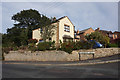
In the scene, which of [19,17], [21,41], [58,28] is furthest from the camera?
[19,17]

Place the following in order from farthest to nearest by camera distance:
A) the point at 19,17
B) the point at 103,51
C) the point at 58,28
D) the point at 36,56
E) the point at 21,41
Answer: the point at 19,17 < the point at 21,41 < the point at 58,28 < the point at 36,56 < the point at 103,51

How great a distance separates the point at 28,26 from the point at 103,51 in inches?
1246

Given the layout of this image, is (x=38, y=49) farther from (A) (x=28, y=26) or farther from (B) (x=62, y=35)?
(A) (x=28, y=26)

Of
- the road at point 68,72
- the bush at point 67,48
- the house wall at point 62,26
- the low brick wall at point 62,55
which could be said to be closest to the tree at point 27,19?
the house wall at point 62,26

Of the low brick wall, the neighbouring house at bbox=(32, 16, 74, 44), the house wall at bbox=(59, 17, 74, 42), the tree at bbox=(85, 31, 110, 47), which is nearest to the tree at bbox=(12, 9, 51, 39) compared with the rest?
the neighbouring house at bbox=(32, 16, 74, 44)

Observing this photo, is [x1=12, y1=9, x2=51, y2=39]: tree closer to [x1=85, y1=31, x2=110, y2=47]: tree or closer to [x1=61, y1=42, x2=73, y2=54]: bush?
[x1=61, y1=42, x2=73, y2=54]: bush

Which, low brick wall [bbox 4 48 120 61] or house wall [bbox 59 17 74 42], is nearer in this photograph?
low brick wall [bbox 4 48 120 61]

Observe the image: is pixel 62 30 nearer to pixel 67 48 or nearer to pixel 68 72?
pixel 67 48

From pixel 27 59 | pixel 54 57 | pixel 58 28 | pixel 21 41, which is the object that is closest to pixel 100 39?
pixel 54 57

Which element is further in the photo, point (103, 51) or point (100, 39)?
point (100, 39)

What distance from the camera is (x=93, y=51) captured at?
14.2m

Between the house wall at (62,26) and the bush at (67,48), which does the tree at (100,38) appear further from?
the house wall at (62,26)

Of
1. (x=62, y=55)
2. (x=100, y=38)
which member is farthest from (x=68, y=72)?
(x=100, y=38)

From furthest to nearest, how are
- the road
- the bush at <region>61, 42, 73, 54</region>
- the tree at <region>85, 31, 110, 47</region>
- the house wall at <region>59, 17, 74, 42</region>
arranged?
1. the house wall at <region>59, 17, 74, 42</region>
2. the tree at <region>85, 31, 110, 47</region>
3. the bush at <region>61, 42, 73, 54</region>
4. the road
